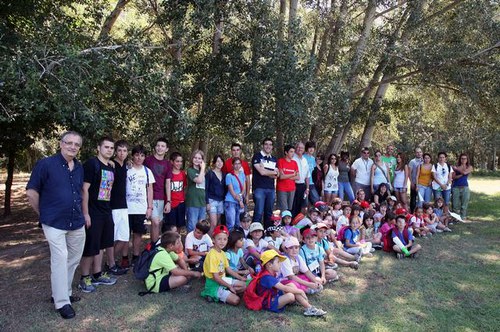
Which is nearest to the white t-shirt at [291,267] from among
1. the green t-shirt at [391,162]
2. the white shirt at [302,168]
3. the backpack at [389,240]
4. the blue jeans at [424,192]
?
the backpack at [389,240]

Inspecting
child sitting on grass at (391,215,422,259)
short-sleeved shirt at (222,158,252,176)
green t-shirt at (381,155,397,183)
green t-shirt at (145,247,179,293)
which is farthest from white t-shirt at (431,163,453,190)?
green t-shirt at (145,247,179,293)

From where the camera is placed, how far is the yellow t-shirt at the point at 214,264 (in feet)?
16.1

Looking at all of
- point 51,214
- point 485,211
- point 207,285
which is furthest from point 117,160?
point 485,211

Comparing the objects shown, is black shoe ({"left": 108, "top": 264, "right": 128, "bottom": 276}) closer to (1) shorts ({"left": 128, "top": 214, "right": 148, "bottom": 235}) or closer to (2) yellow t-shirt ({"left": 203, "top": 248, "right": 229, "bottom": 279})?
(1) shorts ({"left": 128, "top": 214, "right": 148, "bottom": 235})

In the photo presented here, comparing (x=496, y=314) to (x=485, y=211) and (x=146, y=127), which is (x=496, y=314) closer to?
(x=146, y=127)

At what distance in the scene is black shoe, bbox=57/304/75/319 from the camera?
4.32 metres

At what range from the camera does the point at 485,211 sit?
12.1 meters

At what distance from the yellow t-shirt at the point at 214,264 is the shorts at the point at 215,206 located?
6.14 feet

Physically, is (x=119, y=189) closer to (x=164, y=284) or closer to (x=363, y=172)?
(x=164, y=284)

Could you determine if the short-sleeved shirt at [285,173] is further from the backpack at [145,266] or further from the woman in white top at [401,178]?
the woman in white top at [401,178]

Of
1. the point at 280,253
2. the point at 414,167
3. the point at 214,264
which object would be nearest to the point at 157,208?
the point at 214,264

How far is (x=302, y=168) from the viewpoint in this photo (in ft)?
27.0

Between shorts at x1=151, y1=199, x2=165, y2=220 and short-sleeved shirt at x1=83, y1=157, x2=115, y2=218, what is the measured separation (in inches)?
44.1

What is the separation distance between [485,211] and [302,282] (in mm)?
9454
